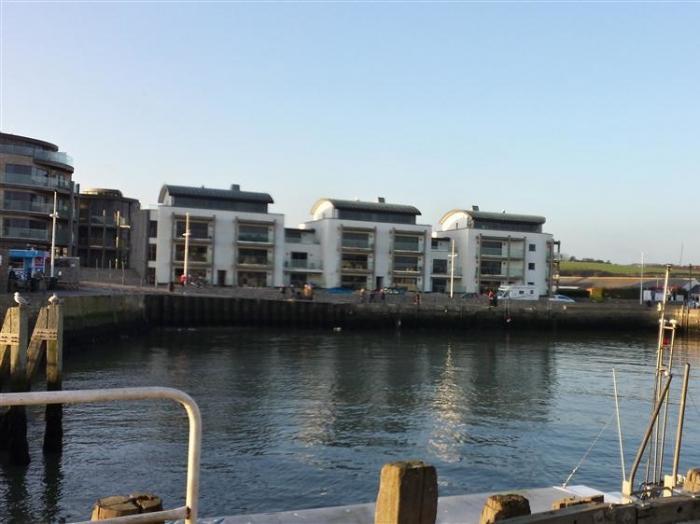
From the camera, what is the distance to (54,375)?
17094 millimetres

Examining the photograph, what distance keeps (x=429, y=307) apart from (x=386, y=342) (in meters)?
14.9

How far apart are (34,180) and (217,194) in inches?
846

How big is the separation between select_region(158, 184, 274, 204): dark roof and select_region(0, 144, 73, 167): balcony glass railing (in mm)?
12899

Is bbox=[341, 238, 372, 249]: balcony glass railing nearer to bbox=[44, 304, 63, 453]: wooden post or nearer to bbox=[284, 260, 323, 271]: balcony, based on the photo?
bbox=[284, 260, 323, 271]: balcony

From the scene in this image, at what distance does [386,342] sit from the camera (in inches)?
1957

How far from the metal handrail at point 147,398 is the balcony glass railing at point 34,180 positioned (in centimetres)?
7776

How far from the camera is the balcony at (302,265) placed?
284 ft

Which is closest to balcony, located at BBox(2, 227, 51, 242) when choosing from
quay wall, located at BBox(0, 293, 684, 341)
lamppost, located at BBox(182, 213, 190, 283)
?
lamppost, located at BBox(182, 213, 190, 283)

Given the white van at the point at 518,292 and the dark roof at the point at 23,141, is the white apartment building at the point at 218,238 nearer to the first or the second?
the dark roof at the point at 23,141

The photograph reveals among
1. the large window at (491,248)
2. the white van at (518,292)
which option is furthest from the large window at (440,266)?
the white van at (518,292)

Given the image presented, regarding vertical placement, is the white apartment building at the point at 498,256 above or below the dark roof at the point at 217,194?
below

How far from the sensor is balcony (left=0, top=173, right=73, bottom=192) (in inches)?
2857

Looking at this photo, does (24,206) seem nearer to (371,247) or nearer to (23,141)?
(23,141)

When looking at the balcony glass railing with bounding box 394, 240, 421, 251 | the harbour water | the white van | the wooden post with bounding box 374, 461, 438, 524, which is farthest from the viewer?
the balcony glass railing with bounding box 394, 240, 421, 251
